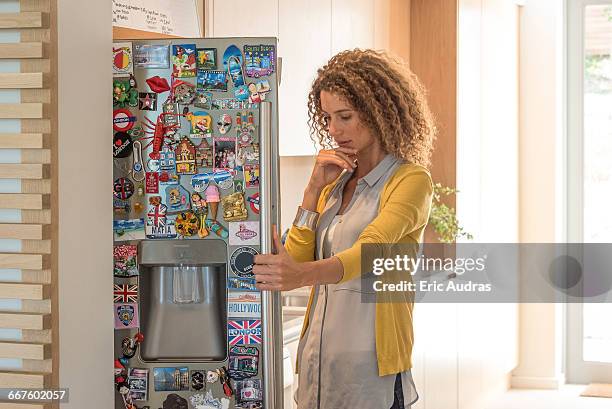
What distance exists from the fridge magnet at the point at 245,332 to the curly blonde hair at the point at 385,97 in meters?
0.56

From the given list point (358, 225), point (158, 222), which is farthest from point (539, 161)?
point (158, 222)

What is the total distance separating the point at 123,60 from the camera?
2293 mm

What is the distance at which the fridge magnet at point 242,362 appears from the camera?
2.33 m

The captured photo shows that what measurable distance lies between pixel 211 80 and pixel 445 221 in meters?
2.78

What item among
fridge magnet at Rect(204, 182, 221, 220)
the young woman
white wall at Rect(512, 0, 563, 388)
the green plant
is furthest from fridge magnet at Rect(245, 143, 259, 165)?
white wall at Rect(512, 0, 563, 388)

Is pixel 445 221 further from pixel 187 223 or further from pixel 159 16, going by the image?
pixel 187 223

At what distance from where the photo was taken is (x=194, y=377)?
2336 millimetres

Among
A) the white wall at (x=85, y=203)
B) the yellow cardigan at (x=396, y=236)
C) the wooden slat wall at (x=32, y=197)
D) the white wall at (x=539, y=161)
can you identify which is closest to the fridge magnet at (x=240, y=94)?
the white wall at (x=85, y=203)

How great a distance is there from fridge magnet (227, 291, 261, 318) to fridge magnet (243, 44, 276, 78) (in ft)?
1.78

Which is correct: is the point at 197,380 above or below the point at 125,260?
below

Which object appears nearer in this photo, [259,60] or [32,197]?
[32,197]

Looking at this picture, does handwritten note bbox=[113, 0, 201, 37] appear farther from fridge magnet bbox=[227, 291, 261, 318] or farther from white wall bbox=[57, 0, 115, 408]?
fridge magnet bbox=[227, 291, 261, 318]

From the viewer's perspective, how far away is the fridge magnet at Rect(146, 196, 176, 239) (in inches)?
91.2

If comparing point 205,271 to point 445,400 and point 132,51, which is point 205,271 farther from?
point 445,400
